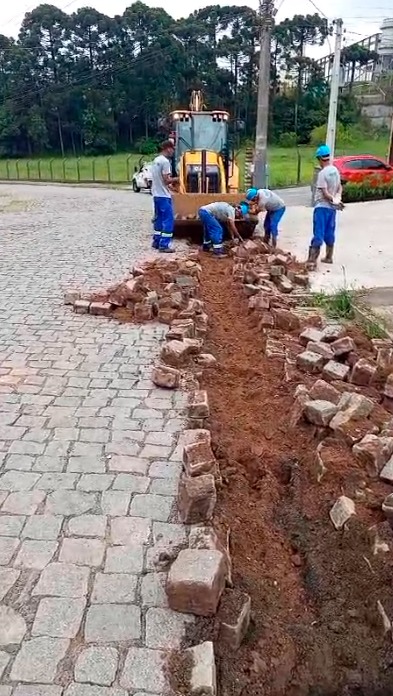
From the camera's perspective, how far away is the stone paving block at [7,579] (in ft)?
8.79

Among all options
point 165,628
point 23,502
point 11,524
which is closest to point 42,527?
point 11,524

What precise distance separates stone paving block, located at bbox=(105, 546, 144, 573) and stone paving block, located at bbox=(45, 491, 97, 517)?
0.38 meters

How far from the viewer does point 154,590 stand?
268 cm

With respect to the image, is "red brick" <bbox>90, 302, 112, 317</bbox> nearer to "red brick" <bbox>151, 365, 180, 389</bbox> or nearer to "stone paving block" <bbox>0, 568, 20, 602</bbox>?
"red brick" <bbox>151, 365, 180, 389</bbox>

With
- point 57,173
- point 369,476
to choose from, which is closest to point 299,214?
Answer: point 369,476

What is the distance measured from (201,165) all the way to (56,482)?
9539 millimetres

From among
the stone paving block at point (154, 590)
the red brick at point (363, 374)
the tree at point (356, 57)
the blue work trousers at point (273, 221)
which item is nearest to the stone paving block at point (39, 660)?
the stone paving block at point (154, 590)

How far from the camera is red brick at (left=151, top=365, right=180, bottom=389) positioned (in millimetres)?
4676

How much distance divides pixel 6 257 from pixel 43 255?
577 millimetres

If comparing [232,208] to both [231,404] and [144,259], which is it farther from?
[231,404]

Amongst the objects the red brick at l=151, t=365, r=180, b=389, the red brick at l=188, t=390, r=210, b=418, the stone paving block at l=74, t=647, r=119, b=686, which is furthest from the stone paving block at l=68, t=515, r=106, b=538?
the red brick at l=151, t=365, r=180, b=389

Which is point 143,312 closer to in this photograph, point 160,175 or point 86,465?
point 86,465

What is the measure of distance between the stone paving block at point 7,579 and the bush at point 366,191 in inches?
683

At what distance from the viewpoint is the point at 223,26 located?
163 ft
